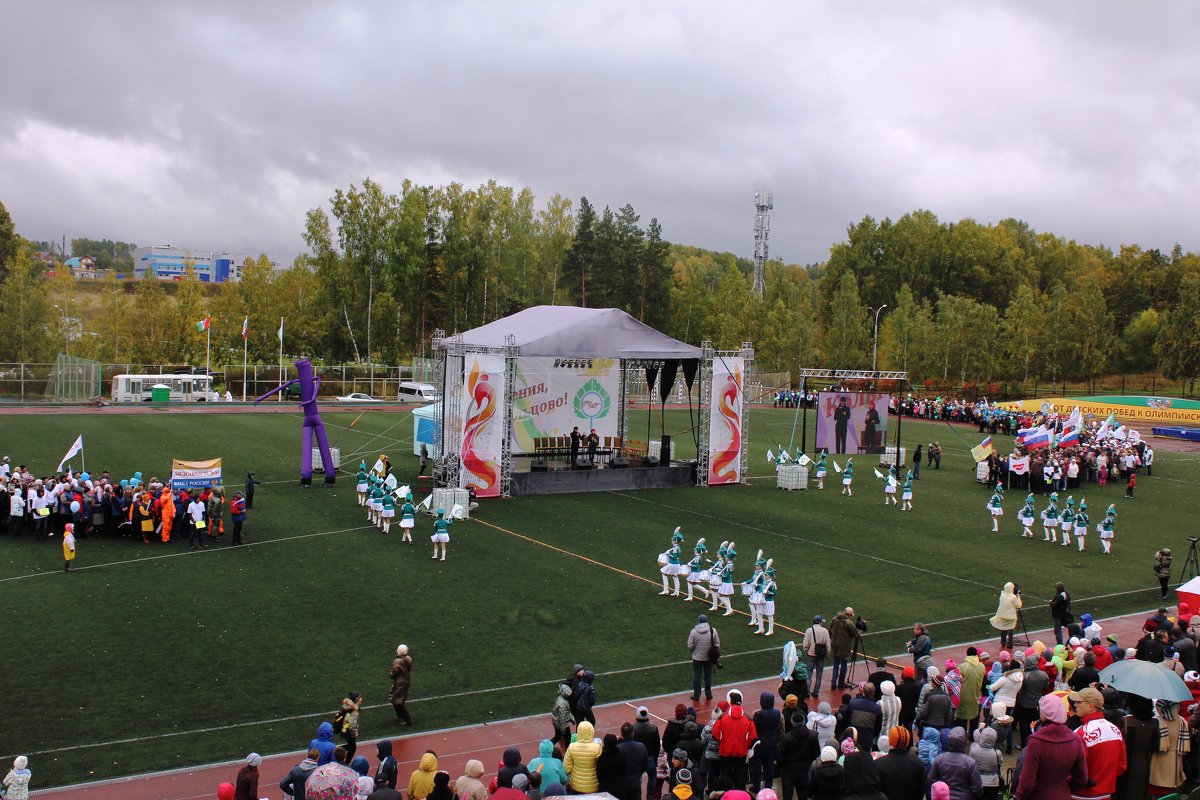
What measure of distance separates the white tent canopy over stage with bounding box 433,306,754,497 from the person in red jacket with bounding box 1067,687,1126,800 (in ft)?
68.7

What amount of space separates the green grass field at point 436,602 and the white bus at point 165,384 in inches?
829

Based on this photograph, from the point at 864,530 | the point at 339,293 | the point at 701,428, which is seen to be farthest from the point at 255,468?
the point at 339,293

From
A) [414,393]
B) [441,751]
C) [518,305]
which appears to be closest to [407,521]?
[441,751]

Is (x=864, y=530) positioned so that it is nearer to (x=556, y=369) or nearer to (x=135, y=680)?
(x=556, y=369)

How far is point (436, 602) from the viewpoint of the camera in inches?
679

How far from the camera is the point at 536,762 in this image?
881cm

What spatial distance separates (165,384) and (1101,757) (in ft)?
173

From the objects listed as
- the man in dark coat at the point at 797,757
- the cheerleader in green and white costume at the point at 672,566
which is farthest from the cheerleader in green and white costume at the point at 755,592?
the man in dark coat at the point at 797,757

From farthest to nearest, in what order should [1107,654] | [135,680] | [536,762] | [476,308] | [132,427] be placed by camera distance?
[476,308]
[132,427]
[135,680]
[1107,654]
[536,762]

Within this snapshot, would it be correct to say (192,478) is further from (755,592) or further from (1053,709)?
(1053,709)

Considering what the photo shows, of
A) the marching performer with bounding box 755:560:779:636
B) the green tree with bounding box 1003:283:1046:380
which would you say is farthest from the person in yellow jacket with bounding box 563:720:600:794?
the green tree with bounding box 1003:283:1046:380

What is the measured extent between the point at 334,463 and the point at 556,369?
8127mm

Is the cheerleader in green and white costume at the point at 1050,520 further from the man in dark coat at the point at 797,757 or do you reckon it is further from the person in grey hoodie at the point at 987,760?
the man in dark coat at the point at 797,757

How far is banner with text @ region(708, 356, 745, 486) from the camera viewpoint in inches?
1257
